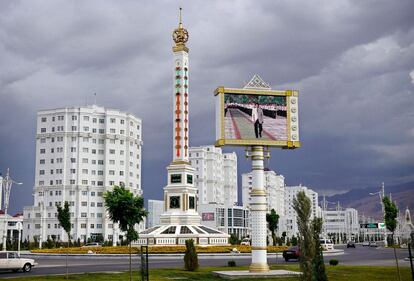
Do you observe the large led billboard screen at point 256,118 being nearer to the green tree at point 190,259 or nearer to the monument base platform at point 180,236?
the green tree at point 190,259

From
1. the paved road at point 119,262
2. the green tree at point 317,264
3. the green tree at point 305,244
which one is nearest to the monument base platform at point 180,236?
the paved road at point 119,262

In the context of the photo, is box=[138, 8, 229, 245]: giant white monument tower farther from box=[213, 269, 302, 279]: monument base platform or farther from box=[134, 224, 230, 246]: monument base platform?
box=[213, 269, 302, 279]: monument base platform

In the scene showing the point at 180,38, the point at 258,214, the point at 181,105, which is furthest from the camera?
the point at 180,38

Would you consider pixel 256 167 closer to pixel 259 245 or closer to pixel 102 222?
pixel 259 245

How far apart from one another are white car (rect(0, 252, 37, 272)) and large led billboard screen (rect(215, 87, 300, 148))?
15.8 meters

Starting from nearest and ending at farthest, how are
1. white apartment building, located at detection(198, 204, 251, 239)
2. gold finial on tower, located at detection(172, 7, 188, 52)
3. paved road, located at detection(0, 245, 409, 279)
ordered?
paved road, located at detection(0, 245, 409, 279)
gold finial on tower, located at detection(172, 7, 188, 52)
white apartment building, located at detection(198, 204, 251, 239)

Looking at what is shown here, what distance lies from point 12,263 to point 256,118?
1909 cm

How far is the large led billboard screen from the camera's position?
1331 inches

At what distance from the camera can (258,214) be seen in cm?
3344

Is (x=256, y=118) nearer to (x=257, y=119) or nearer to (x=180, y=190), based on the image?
(x=257, y=119)

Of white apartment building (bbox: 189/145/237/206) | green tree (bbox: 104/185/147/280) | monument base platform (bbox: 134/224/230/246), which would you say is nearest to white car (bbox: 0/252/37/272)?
green tree (bbox: 104/185/147/280)

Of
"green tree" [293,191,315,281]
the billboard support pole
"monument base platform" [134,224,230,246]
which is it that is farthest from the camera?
"monument base platform" [134,224,230,246]

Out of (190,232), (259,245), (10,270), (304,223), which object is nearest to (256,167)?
(259,245)

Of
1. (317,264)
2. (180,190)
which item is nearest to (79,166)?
(180,190)
